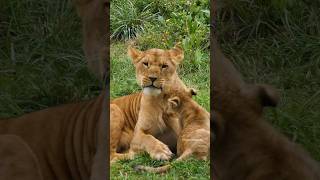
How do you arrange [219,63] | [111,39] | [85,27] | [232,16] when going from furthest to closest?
[232,16]
[85,27]
[111,39]
[219,63]

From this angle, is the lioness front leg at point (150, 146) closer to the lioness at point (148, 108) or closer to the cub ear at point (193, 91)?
the lioness at point (148, 108)

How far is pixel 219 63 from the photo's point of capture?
6.98 feet

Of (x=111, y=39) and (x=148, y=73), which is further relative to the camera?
(x=111, y=39)

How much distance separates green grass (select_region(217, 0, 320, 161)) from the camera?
8.16 ft

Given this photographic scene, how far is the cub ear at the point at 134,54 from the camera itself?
2.17 m

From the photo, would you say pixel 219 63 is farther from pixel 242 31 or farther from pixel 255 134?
pixel 242 31

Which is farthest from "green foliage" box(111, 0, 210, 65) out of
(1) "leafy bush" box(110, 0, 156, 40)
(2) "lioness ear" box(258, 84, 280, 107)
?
(2) "lioness ear" box(258, 84, 280, 107)

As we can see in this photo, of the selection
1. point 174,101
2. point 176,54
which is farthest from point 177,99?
point 176,54

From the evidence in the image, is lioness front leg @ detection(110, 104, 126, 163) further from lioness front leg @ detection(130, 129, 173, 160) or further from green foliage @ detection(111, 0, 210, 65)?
green foliage @ detection(111, 0, 210, 65)

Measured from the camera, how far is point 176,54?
2166 mm

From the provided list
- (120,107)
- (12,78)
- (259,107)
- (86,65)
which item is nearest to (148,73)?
(120,107)

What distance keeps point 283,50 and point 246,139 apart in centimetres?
63

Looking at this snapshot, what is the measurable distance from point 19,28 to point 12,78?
226mm

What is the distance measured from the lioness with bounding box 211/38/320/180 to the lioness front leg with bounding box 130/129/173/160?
123 millimetres
